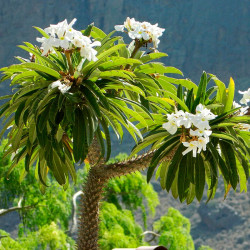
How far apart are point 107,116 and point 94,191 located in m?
0.59

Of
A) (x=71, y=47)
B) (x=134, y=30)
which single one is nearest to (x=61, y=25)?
(x=71, y=47)

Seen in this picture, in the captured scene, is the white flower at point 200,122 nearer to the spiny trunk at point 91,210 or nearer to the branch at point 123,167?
the branch at point 123,167

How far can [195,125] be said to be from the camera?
9.30ft

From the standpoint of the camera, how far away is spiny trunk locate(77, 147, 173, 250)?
3.32m

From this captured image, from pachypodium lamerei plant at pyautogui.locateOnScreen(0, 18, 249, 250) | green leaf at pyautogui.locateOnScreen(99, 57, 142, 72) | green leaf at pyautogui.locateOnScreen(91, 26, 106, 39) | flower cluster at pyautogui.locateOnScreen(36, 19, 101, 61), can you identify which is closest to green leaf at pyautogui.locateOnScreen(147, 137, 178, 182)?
pachypodium lamerei plant at pyautogui.locateOnScreen(0, 18, 249, 250)

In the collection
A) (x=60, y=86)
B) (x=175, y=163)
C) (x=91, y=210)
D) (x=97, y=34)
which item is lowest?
(x=91, y=210)

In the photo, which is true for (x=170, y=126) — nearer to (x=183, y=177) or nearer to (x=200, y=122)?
(x=200, y=122)

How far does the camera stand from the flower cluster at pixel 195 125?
2.85 metres

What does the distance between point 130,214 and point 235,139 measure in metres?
9.87

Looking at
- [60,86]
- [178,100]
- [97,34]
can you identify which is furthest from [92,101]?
[97,34]

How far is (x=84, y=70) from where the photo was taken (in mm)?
2924

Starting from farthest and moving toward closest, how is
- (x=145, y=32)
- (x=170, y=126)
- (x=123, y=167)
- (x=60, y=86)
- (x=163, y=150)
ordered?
1. (x=145, y=32)
2. (x=123, y=167)
3. (x=163, y=150)
4. (x=170, y=126)
5. (x=60, y=86)

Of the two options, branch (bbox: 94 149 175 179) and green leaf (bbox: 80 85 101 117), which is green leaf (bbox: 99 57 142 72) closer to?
green leaf (bbox: 80 85 101 117)

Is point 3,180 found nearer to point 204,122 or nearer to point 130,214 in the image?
point 130,214
